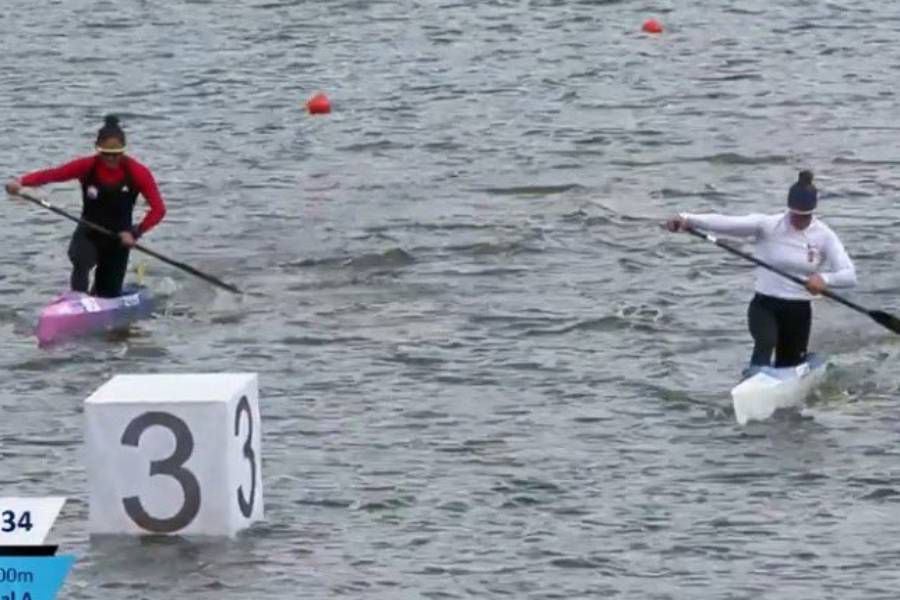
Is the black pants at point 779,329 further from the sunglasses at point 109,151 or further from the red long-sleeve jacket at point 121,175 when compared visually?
the sunglasses at point 109,151

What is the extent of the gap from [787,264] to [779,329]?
61 cm

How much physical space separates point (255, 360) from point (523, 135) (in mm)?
12458

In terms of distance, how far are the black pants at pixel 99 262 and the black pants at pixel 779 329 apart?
21.5 ft

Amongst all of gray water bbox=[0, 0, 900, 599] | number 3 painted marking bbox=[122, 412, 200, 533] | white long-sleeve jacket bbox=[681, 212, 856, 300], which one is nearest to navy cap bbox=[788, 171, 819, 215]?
white long-sleeve jacket bbox=[681, 212, 856, 300]

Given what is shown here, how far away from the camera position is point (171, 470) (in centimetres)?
1683

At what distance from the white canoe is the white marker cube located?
5.04 m

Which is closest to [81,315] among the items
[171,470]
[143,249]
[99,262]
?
[99,262]

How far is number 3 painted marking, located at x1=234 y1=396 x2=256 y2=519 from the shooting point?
55.0 feet

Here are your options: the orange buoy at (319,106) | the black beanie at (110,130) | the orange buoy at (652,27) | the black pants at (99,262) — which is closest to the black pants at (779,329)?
the black beanie at (110,130)

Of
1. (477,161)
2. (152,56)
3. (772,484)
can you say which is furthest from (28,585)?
(152,56)

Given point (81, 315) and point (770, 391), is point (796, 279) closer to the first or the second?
point (770, 391)

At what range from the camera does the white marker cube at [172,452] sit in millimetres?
16625

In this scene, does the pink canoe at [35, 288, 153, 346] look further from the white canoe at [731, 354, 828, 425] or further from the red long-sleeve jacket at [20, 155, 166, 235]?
the white canoe at [731, 354, 828, 425]

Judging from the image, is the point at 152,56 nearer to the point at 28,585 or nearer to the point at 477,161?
the point at 477,161
